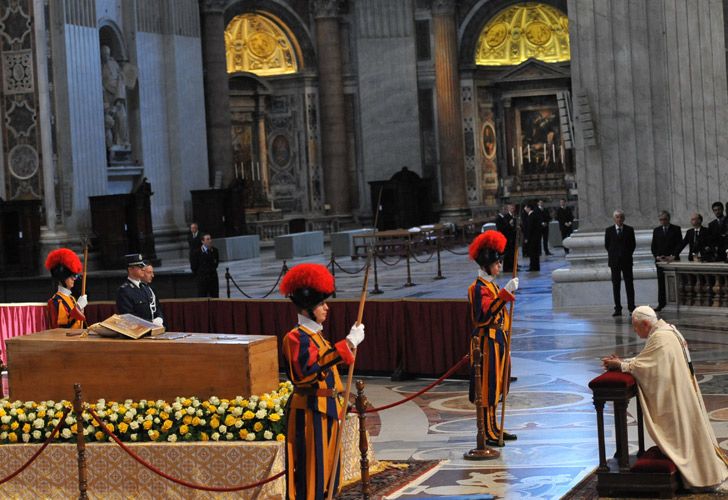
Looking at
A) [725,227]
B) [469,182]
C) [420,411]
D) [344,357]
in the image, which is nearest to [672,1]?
[725,227]

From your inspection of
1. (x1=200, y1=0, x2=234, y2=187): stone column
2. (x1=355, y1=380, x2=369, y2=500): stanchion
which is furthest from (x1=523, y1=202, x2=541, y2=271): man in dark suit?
(x1=355, y1=380, x2=369, y2=500): stanchion

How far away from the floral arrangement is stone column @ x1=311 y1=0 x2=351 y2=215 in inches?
1128

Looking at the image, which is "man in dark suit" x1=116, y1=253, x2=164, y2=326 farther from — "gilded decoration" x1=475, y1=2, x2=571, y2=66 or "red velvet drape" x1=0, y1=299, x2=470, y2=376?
"gilded decoration" x1=475, y1=2, x2=571, y2=66

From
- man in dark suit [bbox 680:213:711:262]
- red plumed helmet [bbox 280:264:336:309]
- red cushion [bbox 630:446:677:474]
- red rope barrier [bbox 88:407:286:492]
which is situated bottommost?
red cushion [bbox 630:446:677:474]

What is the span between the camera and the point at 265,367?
346 inches

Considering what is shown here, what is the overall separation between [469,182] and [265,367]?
3001cm

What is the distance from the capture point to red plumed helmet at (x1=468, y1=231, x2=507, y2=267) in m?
10.1

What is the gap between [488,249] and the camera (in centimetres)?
1007

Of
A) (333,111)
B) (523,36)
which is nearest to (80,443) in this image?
(333,111)

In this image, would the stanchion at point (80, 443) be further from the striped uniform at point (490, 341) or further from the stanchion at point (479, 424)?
the striped uniform at point (490, 341)

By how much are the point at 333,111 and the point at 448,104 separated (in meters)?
3.32

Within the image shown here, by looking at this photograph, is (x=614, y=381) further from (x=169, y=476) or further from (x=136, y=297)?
(x=136, y=297)

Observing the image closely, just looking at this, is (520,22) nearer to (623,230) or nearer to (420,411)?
(623,230)

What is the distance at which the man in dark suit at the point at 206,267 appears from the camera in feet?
64.4
